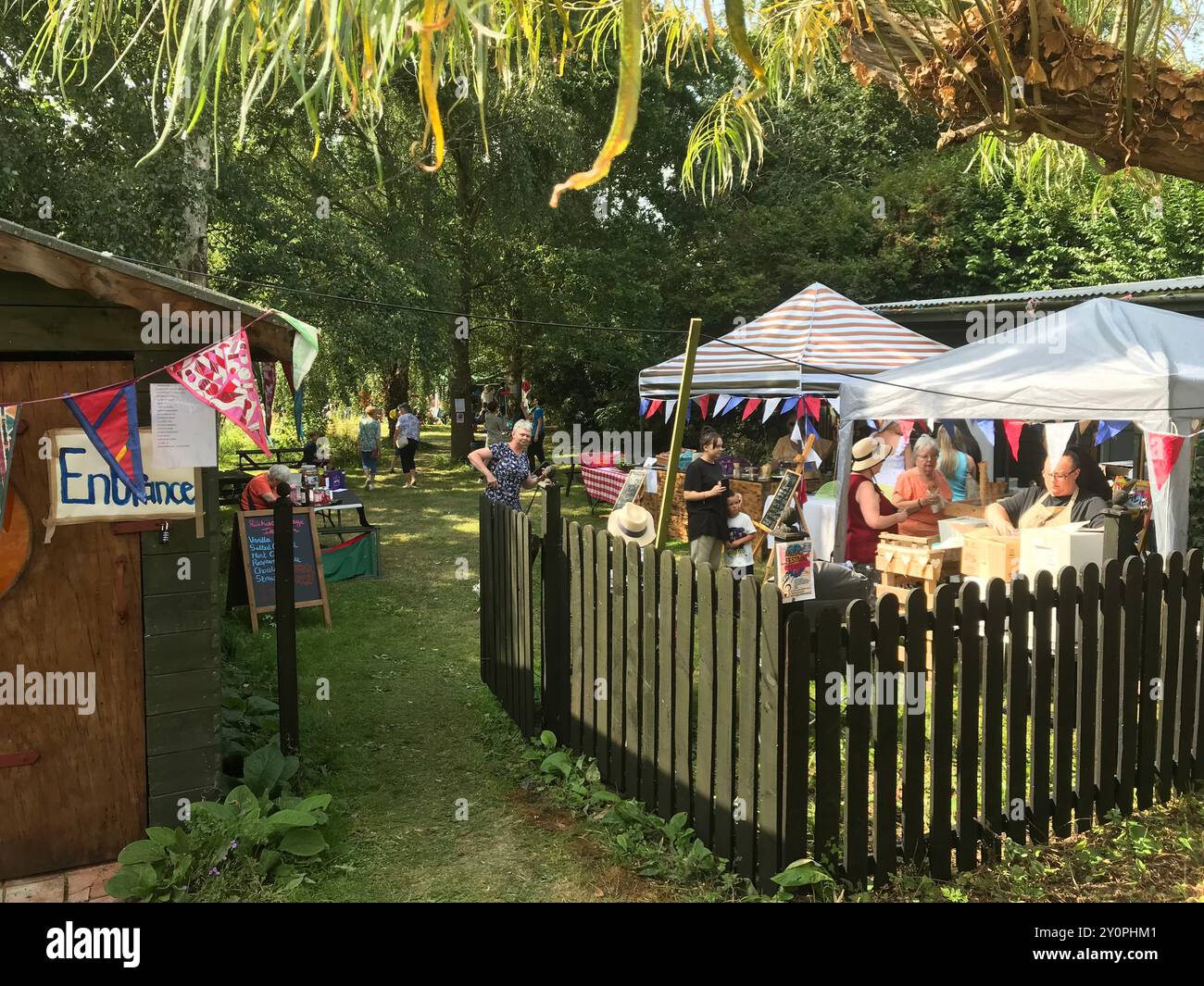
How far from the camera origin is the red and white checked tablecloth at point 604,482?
15.2 m

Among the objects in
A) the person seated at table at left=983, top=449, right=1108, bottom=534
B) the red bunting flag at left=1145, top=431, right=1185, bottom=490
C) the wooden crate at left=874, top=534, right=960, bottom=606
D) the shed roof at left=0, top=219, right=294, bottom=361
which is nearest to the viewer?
the shed roof at left=0, top=219, right=294, bottom=361

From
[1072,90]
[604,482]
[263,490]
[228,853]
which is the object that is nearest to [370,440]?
[604,482]

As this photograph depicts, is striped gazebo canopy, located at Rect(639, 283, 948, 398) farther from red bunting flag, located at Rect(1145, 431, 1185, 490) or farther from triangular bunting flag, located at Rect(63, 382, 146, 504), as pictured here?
triangular bunting flag, located at Rect(63, 382, 146, 504)

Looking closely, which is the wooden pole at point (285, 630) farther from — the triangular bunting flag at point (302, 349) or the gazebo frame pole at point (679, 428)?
the gazebo frame pole at point (679, 428)

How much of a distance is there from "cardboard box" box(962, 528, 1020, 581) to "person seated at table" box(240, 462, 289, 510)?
20.6ft

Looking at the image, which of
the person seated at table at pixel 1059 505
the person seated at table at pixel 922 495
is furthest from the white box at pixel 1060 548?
the person seated at table at pixel 922 495

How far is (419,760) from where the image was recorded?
5.93m

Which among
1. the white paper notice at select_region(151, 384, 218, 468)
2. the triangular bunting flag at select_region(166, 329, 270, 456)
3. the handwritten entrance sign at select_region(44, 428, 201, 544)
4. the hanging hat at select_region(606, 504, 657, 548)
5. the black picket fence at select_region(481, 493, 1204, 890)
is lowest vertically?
the black picket fence at select_region(481, 493, 1204, 890)

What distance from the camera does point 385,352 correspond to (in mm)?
17938

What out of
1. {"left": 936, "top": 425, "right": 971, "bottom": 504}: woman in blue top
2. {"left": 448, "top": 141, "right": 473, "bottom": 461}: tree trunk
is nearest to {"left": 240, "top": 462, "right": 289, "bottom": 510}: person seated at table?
{"left": 936, "top": 425, "right": 971, "bottom": 504}: woman in blue top

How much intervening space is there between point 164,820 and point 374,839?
3.29 ft

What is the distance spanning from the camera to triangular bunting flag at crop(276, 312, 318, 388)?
431 centimetres

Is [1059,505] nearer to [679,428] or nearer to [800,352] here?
[679,428]

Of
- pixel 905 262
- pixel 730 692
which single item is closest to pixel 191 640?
pixel 730 692
